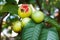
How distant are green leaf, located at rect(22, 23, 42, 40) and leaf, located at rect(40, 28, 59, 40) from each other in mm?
20

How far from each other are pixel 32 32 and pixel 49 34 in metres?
0.07

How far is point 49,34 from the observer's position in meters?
0.72

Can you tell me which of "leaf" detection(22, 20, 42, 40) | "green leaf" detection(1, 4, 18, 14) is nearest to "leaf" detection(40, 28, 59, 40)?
"leaf" detection(22, 20, 42, 40)

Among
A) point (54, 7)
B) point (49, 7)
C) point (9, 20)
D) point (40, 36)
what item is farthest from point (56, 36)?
point (54, 7)

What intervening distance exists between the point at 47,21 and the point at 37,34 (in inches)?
3.3

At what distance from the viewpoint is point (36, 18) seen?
29.3 inches

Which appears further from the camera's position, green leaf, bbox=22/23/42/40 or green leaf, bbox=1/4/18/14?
green leaf, bbox=1/4/18/14

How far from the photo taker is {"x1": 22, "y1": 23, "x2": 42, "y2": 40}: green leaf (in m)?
0.70

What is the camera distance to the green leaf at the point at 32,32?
70cm

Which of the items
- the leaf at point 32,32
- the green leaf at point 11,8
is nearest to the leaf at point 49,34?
the leaf at point 32,32

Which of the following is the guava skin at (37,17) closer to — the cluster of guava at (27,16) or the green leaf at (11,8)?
the cluster of guava at (27,16)

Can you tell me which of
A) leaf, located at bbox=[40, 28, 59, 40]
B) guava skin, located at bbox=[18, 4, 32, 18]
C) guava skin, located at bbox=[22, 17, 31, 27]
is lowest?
leaf, located at bbox=[40, 28, 59, 40]

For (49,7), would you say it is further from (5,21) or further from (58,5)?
(5,21)

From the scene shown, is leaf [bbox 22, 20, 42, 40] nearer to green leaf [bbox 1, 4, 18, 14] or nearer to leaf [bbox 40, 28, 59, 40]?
leaf [bbox 40, 28, 59, 40]
